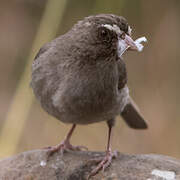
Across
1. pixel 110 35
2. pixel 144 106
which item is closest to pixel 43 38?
pixel 110 35

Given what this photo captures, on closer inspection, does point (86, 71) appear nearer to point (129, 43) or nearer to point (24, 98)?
point (129, 43)

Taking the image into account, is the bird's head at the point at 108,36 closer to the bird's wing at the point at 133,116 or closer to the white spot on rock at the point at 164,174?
the white spot on rock at the point at 164,174

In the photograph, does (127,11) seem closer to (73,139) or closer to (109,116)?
(73,139)

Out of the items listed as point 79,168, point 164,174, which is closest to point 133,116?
point 79,168

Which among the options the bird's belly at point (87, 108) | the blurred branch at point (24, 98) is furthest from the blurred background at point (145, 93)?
the bird's belly at point (87, 108)

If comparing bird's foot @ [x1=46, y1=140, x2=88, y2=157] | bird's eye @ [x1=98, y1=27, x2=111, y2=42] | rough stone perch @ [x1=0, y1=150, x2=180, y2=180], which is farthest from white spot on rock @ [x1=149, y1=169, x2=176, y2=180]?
bird's eye @ [x1=98, y1=27, x2=111, y2=42]
